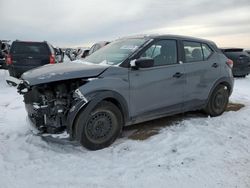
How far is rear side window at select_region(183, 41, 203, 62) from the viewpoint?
6710 millimetres

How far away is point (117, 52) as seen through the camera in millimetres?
6160

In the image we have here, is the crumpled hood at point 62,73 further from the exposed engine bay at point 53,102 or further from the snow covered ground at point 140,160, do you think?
the snow covered ground at point 140,160

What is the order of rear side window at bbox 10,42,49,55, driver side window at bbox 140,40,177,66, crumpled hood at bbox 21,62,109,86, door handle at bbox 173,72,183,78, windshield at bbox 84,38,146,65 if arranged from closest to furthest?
crumpled hood at bbox 21,62,109,86, windshield at bbox 84,38,146,65, driver side window at bbox 140,40,177,66, door handle at bbox 173,72,183,78, rear side window at bbox 10,42,49,55

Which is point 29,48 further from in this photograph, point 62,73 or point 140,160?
point 140,160

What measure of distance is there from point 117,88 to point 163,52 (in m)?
1.37

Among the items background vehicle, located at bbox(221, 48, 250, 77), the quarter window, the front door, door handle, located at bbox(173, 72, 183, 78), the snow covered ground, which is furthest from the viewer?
background vehicle, located at bbox(221, 48, 250, 77)

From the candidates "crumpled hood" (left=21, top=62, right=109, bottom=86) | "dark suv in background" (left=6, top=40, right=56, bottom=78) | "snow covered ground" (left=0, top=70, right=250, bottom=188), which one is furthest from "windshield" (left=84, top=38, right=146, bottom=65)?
"dark suv in background" (left=6, top=40, right=56, bottom=78)

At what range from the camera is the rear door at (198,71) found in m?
6.63

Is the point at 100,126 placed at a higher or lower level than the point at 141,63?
lower

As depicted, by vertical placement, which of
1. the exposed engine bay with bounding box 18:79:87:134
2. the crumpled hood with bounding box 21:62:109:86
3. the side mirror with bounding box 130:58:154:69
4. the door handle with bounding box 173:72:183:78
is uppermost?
the side mirror with bounding box 130:58:154:69

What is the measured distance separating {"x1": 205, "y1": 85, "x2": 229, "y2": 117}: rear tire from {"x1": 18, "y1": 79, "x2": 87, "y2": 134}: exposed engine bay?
10.4 feet

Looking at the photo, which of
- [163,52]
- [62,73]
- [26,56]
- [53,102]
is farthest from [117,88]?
[26,56]

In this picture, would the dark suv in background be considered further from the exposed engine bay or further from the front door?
the exposed engine bay

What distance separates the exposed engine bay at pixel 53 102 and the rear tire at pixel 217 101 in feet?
10.4
